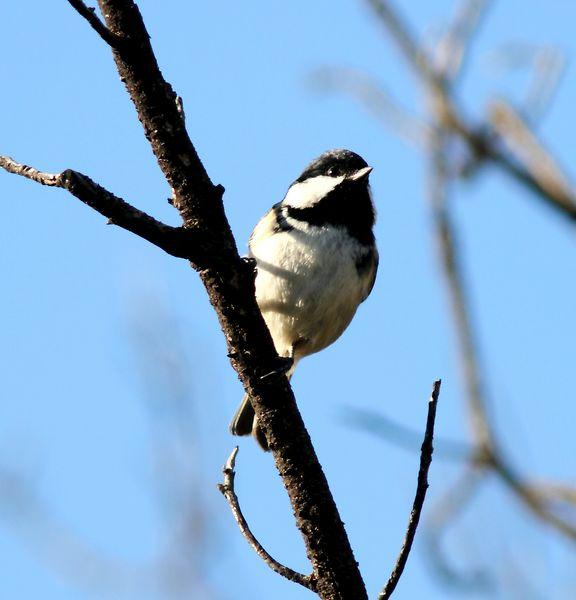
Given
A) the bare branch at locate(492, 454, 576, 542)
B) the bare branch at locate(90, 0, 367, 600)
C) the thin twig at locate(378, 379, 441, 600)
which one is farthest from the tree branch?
the bare branch at locate(492, 454, 576, 542)

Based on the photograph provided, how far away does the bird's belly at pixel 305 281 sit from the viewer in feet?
14.5

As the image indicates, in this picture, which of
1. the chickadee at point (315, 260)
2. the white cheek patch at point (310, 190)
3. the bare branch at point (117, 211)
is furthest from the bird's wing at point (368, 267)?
the bare branch at point (117, 211)

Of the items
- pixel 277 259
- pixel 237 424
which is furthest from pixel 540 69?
pixel 237 424

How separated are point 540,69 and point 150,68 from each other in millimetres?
A: 1013

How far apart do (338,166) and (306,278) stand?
33.0 inches

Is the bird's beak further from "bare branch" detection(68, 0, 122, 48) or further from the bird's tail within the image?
"bare branch" detection(68, 0, 122, 48)

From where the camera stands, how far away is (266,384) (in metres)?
2.90

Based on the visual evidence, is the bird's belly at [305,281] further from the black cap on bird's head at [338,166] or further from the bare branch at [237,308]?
the bare branch at [237,308]

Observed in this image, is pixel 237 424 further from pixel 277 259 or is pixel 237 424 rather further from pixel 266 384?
pixel 266 384

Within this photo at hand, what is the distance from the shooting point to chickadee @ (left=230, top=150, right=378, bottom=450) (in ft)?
14.5

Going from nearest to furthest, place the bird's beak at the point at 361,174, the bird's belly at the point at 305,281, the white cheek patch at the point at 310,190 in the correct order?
the bird's belly at the point at 305,281, the white cheek patch at the point at 310,190, the bird's beak at the point at 361,174

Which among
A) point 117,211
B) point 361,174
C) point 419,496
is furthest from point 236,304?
point 361,174

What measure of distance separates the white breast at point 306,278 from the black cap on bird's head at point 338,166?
1.56ft

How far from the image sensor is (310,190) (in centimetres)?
480
